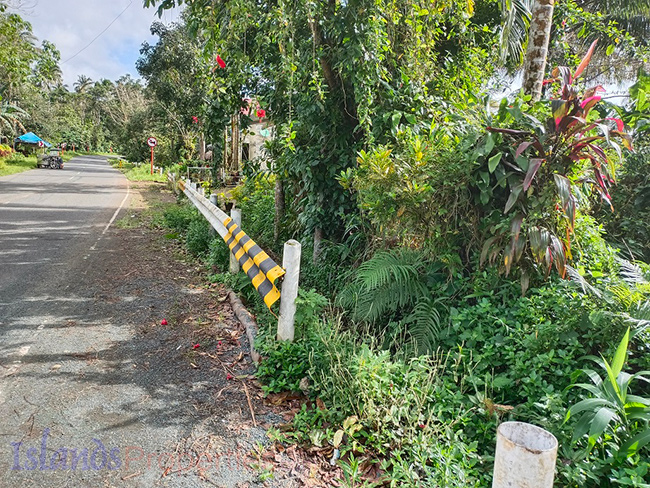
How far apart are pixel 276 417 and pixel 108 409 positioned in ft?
3.83

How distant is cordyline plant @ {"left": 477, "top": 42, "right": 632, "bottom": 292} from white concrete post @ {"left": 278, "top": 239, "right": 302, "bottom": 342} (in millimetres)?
1579

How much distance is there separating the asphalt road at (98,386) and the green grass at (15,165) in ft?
81.9

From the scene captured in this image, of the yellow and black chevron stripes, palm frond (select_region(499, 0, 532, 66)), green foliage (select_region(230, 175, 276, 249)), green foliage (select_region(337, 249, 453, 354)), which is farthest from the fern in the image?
green foliage (select_region(230, 175, 276, 249))

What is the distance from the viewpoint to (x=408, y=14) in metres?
Result: 5.39

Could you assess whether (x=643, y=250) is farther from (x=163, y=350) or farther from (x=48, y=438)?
(x=48, y=438)

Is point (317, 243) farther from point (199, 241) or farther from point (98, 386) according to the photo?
point (98, 386)

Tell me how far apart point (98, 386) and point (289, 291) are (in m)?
1.64

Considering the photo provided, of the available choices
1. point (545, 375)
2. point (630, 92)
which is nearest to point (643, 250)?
point (630, 92)

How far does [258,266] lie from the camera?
431 cm

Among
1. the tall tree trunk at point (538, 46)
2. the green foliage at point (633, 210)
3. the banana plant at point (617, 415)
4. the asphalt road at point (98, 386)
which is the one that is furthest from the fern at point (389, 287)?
the green foliage at point (633, 210)

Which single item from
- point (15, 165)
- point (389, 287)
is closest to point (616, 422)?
point (389, 287)

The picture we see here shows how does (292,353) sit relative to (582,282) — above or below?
below

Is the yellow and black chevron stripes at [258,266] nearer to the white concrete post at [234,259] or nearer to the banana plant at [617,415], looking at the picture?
the white concrete post at [234,259]

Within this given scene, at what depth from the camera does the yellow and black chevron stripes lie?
3906mm
